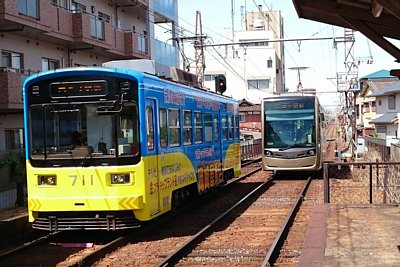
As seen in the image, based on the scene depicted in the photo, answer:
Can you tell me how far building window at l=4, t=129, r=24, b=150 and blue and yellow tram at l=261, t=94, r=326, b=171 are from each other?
29.2ft

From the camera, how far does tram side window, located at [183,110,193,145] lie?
1182cm

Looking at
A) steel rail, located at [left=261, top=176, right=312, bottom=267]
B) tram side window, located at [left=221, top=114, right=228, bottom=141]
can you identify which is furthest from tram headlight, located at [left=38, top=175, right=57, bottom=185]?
tram side window, located at [left=221, top=114, right=228, bottom=141]

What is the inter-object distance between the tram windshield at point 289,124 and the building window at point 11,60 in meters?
9.08

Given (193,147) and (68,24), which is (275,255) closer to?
(193,147)

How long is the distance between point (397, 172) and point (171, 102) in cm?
520

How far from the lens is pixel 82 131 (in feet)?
30.9

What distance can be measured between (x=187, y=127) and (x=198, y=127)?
1028 mm

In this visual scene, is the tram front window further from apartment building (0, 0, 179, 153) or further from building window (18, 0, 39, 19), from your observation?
building window (18, 0, 39, 19)

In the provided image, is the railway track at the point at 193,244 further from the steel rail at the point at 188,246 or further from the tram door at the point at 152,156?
the tram door at the point at 152,156

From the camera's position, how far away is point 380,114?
51781 mm

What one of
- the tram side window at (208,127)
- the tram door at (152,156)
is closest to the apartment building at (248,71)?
the tram side window at (208,127)

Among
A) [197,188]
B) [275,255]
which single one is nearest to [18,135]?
[197,188]

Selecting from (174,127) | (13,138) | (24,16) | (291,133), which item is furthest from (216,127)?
(13,138)

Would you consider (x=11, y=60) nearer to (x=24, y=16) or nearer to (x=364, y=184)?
(x=24, y=16)
